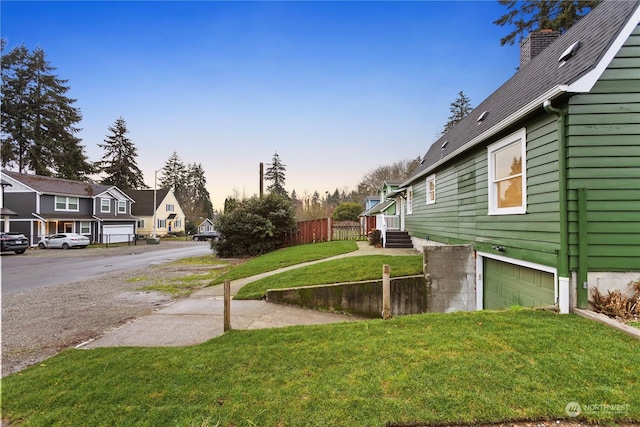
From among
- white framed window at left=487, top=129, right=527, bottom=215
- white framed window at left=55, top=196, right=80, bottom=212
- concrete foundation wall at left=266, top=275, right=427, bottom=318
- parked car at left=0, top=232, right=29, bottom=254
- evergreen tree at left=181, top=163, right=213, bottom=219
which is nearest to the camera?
white framed window at left=487, top=129, right=527, bottom=215

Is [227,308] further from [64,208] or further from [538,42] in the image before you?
[64,208]

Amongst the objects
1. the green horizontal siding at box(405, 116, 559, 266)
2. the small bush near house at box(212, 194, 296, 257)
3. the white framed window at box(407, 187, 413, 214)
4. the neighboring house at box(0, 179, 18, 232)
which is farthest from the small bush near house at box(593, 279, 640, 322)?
the neighboring house at box(0, 179, 18, 232)

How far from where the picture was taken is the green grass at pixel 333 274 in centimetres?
765

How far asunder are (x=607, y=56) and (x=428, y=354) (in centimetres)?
484

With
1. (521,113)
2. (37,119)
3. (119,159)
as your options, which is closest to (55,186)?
(37,119)

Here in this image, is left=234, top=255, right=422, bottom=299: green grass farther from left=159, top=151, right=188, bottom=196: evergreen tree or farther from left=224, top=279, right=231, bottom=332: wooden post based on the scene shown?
left=159, top=151, right=188, bottom=196: evergreen tree

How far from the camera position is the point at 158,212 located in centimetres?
4325

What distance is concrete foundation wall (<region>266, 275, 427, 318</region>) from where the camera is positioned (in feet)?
22.9

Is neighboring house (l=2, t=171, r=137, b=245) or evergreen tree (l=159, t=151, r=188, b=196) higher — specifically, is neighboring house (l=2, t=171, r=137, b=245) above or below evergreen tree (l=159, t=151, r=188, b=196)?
below

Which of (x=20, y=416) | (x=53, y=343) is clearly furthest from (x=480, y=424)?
(x=53, y=343)

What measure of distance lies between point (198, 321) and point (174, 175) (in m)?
67.1

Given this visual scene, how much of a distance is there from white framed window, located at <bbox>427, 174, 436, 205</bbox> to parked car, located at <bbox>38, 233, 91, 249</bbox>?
29.6 meters

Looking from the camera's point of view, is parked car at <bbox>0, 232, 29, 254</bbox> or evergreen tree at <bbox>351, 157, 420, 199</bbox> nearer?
parked car at <bbox>0, 232, 29, 254</bbox>

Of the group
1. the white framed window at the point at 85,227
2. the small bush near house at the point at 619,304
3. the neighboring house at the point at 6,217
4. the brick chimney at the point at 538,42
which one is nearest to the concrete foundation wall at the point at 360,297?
the small bush near house at the point at 619,304
